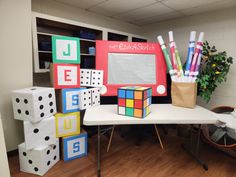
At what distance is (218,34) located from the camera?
8.38 ft

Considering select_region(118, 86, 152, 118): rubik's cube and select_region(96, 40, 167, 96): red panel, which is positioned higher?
select_region(96, 40, 167, 96): red panel

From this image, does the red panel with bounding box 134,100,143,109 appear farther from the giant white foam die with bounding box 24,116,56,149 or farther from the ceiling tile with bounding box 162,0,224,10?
the ceiling tile with bounding box 162,0,224,10

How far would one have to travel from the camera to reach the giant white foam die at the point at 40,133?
1.59 meters

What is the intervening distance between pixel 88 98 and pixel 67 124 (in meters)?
0.42

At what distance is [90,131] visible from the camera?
2648 millimetres

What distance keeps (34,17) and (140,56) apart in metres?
→ 1.44

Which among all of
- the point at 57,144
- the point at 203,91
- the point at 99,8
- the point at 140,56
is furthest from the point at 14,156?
the point at 203,91

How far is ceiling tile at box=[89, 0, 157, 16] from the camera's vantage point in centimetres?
228

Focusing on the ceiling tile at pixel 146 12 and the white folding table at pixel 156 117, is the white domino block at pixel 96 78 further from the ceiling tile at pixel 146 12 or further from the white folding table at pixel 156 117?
the ceiling tile at pixel 146 12

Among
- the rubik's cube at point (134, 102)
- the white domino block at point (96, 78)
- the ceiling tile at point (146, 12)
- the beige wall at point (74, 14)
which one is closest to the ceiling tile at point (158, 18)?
the ceiling tile at point (146, 12)

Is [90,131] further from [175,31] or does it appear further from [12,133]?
[175,31]

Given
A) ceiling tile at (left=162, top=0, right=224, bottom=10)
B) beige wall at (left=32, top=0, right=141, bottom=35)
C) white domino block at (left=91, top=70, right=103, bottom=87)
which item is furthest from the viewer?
beige wall at (left=32, top=0, right=141, bottom=35)

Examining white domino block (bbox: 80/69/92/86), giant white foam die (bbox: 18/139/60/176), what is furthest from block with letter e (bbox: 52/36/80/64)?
giant white foam die (bbox: 18/139/60/176)

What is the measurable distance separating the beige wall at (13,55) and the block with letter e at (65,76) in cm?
41
